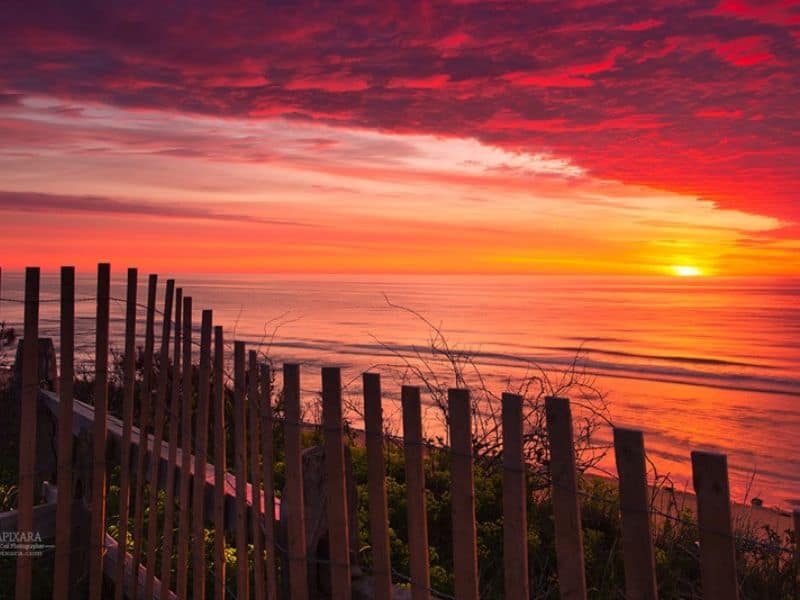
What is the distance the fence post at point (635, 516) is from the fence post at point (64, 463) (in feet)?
9.93

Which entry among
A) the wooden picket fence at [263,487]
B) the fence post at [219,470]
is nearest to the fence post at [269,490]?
the wooden picket fence at [263,487]

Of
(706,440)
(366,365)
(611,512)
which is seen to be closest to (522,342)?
(366,365)

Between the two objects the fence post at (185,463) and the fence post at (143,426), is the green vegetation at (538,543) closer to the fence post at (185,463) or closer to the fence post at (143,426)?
the fence post at (143,426)

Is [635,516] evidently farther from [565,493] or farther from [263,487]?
[263,487]

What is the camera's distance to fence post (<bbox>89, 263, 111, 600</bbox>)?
12.7ft

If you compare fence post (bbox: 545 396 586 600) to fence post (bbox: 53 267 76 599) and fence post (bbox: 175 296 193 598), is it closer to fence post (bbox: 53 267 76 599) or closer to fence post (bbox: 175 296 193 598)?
fence post (bbox: 175 296 193 598)

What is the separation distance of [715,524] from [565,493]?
39cm

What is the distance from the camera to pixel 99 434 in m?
4.05

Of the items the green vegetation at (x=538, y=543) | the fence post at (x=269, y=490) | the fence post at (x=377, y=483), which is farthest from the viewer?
the green vegetation at (x=538, y=543)

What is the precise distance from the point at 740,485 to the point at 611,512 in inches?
187

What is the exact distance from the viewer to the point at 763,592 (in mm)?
4844

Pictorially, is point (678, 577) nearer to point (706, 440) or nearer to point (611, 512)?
point (611, 512)

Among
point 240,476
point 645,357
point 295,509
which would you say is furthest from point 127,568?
point 645,357

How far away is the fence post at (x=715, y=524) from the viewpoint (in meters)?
1.80
